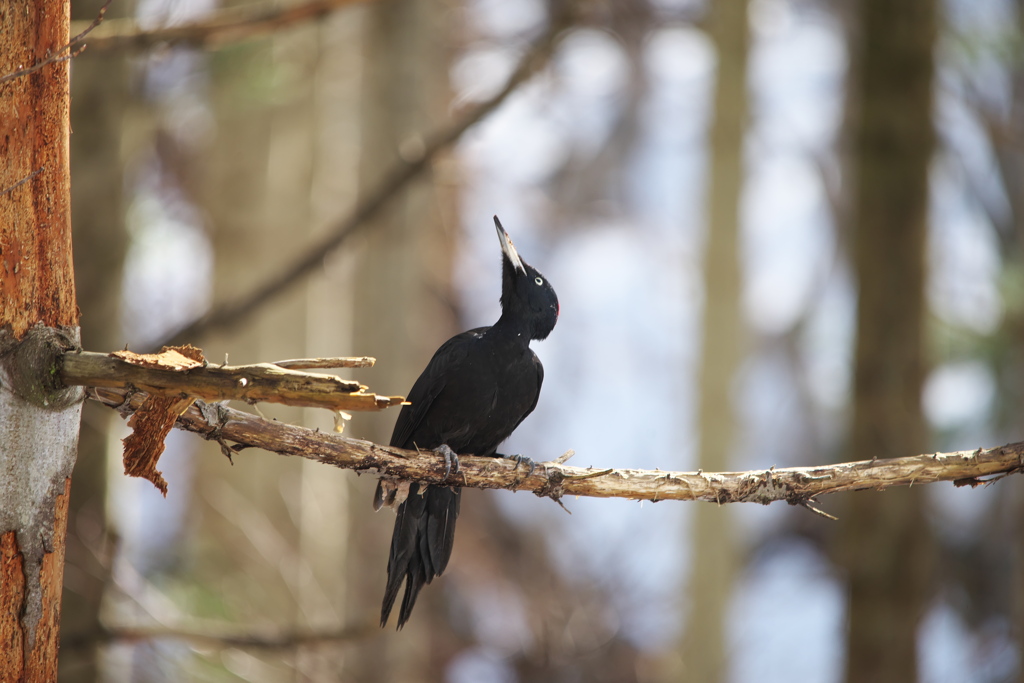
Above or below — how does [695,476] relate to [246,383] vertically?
below

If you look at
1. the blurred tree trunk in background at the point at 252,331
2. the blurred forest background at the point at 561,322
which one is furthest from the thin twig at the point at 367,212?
the blurred tree trunk in background at the point at 252,331

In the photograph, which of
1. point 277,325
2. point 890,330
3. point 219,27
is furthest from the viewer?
point 277,325

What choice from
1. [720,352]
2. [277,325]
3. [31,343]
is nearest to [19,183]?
[31,343]

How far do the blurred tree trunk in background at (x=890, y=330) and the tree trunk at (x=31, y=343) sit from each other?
4278 mm

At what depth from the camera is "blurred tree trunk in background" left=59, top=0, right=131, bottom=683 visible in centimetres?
396

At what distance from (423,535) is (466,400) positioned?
465 mm

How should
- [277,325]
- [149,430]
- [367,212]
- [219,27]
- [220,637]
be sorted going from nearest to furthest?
[149,430] < [219,27] < [220,637] < [367,212] < [277,325]

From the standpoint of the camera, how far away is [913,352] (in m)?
4.76

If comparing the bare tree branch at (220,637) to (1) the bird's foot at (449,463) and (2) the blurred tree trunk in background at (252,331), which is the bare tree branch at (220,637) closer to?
(1) the bird's foot at (449,463)

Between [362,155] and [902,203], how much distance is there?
439 cm

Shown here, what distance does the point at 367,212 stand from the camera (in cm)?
398

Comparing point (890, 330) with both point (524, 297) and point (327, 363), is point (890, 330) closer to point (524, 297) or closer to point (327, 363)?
point (524, 297)

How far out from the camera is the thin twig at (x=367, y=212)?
12.5ft

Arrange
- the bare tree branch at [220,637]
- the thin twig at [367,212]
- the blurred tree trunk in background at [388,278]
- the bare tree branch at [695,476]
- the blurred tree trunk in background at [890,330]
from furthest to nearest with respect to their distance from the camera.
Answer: the blurred tree trunk in background at [388,278], the blurred tree trunk in background at [890,330], the thin twig at [367,212], the bare tree branch at [220,637], the bare tree branch at [695,476]
